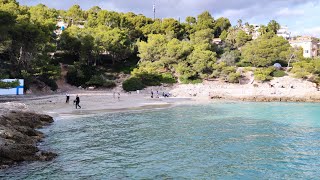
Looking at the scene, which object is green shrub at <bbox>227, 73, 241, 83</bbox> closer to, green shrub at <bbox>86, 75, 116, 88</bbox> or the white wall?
green shrub at <bbox>86, 75, 116, 88</bbox>

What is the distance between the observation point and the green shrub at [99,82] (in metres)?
56.1

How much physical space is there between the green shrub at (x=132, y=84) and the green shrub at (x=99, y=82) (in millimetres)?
2420

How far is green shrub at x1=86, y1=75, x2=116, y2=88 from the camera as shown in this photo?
2209 inches

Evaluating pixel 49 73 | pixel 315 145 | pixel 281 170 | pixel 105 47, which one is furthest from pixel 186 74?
pixel 281 170

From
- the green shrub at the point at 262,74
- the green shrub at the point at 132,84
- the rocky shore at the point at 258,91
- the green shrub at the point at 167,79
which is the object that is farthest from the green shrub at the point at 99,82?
the green shrub at the point at 262,74

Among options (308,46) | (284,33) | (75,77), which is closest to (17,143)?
(75,77)

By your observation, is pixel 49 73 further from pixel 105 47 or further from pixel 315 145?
Result: pixel 315 145

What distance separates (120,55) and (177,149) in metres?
54.5

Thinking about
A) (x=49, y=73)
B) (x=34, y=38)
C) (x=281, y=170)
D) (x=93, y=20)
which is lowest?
(x=281, y=170)

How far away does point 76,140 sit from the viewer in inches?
766

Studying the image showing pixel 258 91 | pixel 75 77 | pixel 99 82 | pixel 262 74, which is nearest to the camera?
pixel 99 82

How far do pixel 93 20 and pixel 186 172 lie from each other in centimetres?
7070

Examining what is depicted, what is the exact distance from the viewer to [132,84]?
184 feet

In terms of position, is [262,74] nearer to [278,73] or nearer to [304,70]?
[278,73]
